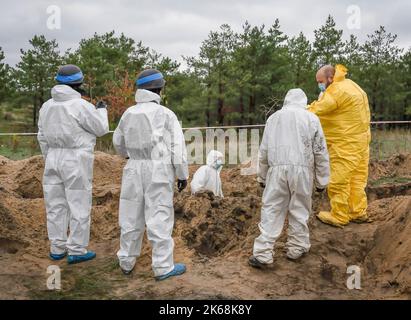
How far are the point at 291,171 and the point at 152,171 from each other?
1382 mm

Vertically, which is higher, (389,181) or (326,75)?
(326,75)

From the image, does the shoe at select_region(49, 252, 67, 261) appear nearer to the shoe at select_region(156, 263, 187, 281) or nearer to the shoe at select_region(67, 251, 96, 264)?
the shoe at select_region(67, 251, 96, 264)

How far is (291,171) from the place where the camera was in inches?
186

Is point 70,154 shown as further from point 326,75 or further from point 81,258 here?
point 326,75

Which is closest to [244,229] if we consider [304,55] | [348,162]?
[348,162]

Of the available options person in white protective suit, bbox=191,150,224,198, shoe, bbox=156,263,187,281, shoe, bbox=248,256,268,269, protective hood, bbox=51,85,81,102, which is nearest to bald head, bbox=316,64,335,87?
shoe, bbox=248,256,268,269

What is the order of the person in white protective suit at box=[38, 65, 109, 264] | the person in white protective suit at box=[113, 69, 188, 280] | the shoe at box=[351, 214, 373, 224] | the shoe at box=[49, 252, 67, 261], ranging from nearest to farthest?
the person in white protective suit at box=[113, 69, 188, 280] < the person in white protective suit at box=[38, 65, 109, 264] < the shoe at box=[49, 252, 67, 261] < the shoe at box=[351, 214, 373, 224]

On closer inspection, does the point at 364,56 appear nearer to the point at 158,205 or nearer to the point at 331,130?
the point at 331,130

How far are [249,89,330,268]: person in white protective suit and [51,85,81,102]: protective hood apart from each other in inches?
83.6

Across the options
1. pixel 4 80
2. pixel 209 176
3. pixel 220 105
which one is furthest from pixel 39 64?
pixel 209 176

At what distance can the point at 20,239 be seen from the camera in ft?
18.9

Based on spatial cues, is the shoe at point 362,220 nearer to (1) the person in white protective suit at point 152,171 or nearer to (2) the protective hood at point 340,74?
(2) the protective hood at point 340,74

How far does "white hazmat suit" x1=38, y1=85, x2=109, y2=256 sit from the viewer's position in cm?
503

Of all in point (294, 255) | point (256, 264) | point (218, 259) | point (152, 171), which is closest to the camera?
point (152, 171)
